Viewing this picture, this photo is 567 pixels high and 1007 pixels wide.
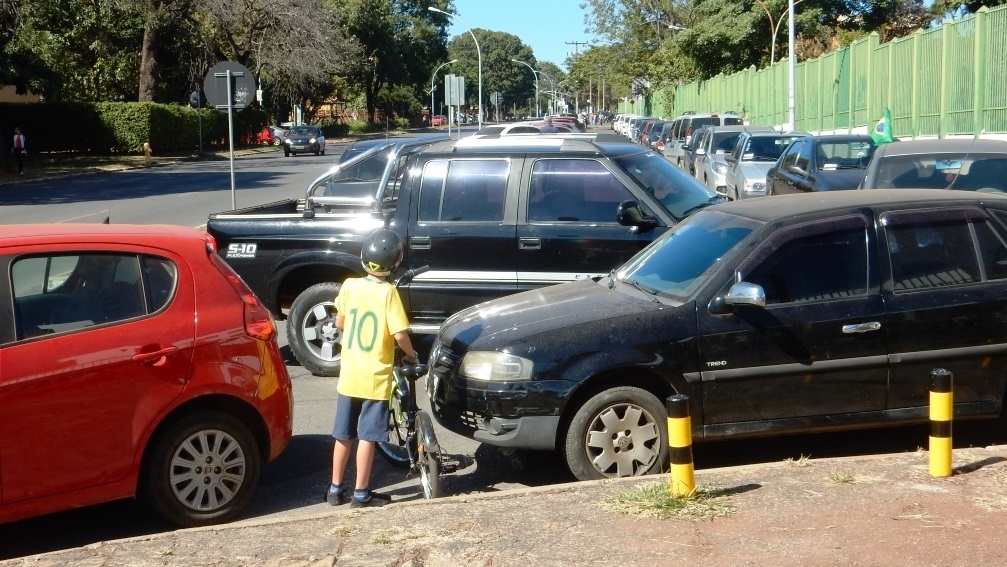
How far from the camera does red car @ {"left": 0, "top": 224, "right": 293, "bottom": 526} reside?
535cm

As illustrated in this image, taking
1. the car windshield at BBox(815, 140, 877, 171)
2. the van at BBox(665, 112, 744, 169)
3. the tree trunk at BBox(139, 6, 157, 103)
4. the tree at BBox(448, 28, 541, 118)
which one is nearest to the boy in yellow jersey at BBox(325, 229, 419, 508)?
the car windshield at BBox(815, 140, 877, 171)

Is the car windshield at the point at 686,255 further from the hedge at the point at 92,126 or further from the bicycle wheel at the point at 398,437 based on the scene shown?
the hedge at the point at 92,126

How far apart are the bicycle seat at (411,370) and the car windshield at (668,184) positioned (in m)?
3.35

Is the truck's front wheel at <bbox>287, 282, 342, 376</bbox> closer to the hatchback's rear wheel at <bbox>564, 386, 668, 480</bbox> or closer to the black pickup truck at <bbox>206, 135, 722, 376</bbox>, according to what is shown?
the black pickup truck at <bbox>206, 135, 722, 376</bbox>

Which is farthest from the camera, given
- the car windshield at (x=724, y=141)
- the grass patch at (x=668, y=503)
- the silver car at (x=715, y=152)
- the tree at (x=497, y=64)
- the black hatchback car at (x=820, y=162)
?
the tree at (x=497, y=64)

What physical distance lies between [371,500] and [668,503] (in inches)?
65.0

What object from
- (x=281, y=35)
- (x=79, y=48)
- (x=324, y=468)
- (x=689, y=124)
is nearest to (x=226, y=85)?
(x=324, y=468)

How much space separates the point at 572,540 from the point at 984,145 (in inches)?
343

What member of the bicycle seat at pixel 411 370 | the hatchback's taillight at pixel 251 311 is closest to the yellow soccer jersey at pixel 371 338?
the bicycle seat at pixel 411 370

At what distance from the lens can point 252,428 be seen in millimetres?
6152

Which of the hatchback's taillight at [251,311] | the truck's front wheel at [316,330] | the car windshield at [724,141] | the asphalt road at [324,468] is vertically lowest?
the asphalt road at [324,468]

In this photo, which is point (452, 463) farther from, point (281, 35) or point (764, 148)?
point (281, 35)

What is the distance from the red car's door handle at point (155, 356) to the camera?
5.60 metres

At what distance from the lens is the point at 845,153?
17922 millimetres
